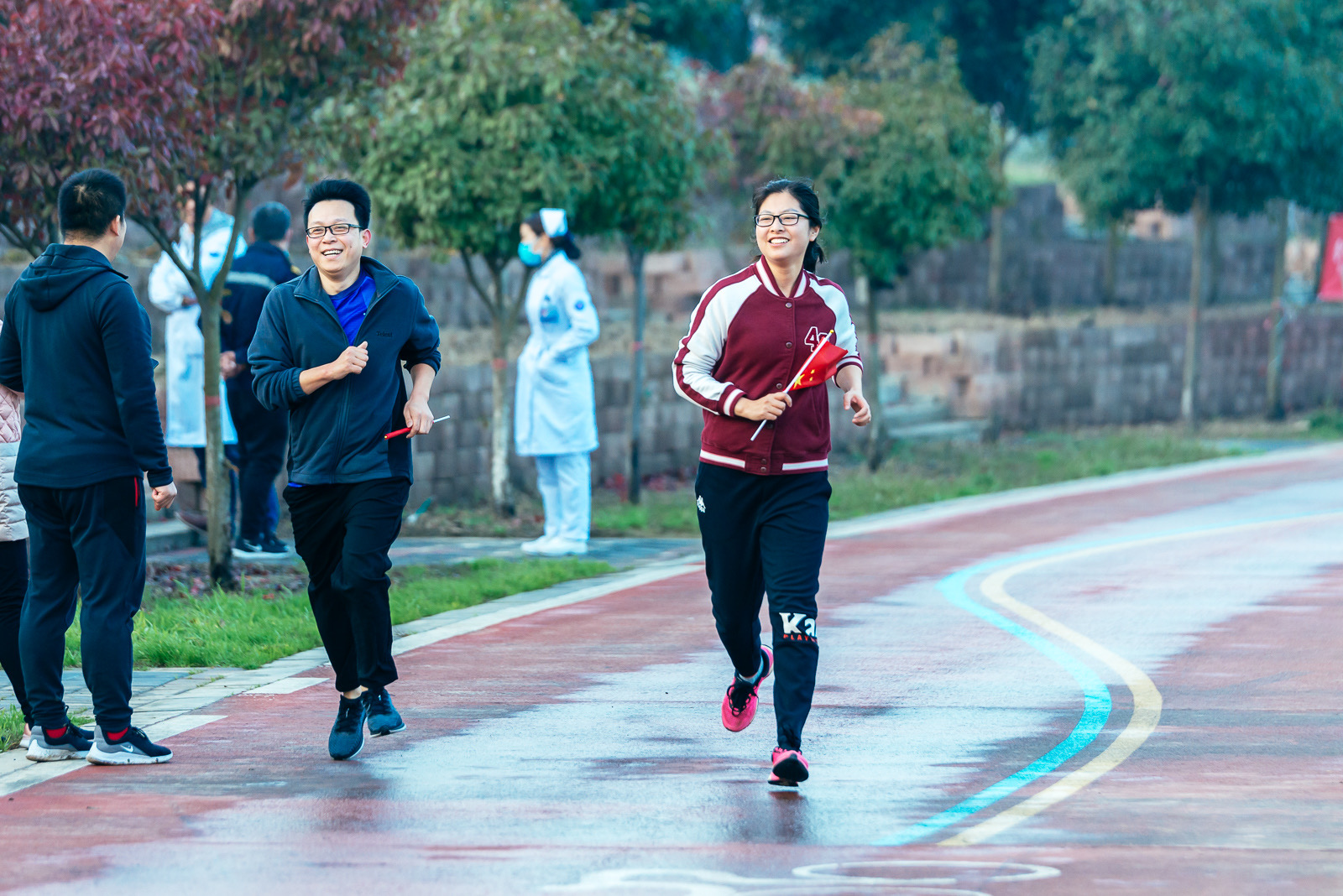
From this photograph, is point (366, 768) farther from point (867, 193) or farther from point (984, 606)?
point (867, 193)

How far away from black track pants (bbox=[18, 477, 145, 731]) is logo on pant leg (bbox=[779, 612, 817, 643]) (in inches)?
84.2

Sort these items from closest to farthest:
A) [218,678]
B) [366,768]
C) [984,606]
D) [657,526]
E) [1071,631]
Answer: [366,768], [218,678], [1071,631], [984,606], [657,526]

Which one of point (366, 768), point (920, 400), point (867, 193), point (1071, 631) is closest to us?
point (366, 768)

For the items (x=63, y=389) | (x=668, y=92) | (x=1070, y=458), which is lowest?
(x=1070, y=458)

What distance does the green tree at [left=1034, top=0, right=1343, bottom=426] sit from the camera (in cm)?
2016

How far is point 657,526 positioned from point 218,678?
5.88 m

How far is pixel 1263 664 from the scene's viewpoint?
7.67 meters

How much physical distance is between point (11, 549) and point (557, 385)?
5.42 metres

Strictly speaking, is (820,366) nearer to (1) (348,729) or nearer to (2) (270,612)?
(1) (348,729)

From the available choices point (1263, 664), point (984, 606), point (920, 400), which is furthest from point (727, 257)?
point (1263, 664)

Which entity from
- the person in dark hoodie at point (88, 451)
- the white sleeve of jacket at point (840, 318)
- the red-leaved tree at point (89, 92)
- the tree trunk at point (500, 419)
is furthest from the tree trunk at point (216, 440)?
the white sleeve of jacket at point (840, 318)

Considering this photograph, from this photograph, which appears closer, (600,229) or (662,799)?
(662,799)

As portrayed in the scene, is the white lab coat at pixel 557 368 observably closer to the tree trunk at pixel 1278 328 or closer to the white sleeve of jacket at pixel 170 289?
the white sleeve of jacket at pixel 170 289

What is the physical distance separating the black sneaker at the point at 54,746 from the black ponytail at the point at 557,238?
565 cm
